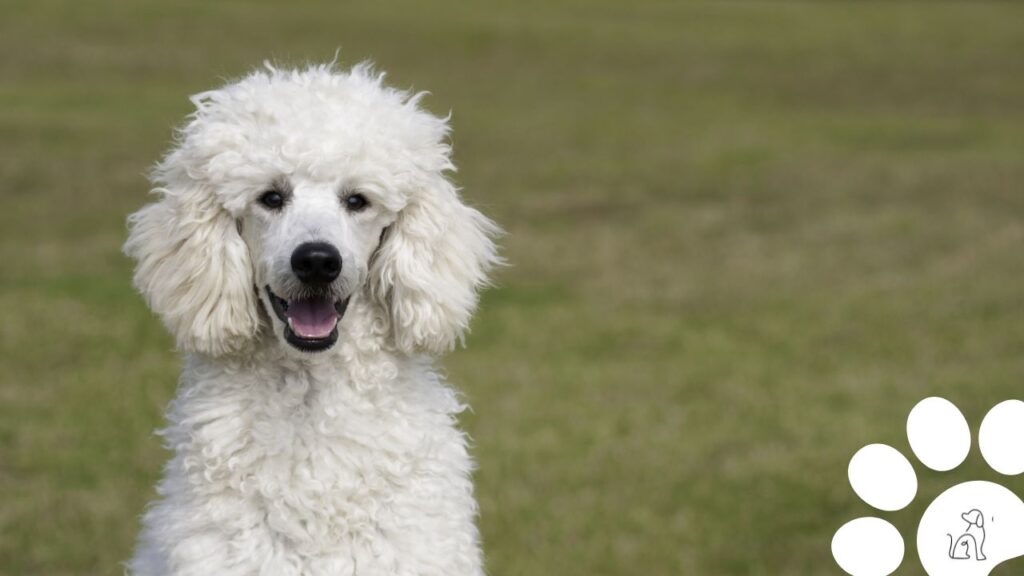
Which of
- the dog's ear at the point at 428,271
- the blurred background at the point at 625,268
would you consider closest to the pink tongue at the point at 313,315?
the dog's ear at the point at 428,271

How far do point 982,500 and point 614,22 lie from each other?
104 ft

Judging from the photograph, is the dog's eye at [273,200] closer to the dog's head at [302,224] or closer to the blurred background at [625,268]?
the dog's head at [302,224]

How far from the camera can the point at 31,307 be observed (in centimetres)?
1359

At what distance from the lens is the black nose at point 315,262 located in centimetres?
474

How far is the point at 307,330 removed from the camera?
4.88m

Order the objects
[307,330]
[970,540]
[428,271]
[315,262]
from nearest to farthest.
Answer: [315,262]
[307,330]
[428,271]
[970,540]

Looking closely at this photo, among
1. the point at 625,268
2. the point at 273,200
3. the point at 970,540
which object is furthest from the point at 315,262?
the point at 625,268

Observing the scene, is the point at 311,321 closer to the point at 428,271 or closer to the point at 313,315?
the point at 313,315

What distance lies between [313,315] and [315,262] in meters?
0.22

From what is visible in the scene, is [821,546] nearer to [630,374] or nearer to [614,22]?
[630,374]

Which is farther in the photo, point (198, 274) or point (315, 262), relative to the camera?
point (198, 274)

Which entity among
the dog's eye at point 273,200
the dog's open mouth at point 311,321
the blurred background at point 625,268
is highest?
the blurred background at point 625,268

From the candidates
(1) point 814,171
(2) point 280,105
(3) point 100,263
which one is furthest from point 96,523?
(1) point 814,171

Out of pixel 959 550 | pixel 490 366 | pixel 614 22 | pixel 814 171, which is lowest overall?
pixel 959 550
